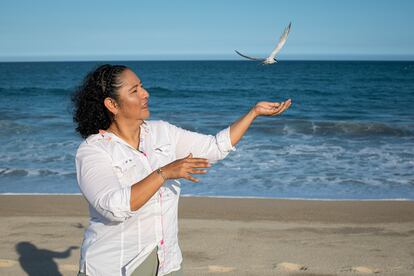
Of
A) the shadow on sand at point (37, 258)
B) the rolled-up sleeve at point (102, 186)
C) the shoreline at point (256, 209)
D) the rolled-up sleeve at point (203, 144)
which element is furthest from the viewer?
the shoreline at point (256, 209)

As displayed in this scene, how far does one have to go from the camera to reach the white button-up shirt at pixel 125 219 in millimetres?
2186

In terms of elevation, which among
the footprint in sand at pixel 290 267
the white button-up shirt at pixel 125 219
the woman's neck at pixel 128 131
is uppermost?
the woman's neck at pixel 128 131

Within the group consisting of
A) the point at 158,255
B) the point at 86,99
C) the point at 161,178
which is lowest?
the point at 158,255

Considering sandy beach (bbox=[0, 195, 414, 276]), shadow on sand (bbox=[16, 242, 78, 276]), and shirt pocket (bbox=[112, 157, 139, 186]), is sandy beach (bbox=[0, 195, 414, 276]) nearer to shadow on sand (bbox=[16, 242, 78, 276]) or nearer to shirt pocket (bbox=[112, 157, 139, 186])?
shadow on sand (bbox=[16, 242, 78, 276])

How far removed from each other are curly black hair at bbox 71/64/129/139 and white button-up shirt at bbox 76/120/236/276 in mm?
91

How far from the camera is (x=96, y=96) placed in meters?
2.44

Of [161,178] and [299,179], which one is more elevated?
[161,178]

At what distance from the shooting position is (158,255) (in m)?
2.33

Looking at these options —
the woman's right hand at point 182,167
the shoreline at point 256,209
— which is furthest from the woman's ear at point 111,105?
the shoreline at point 256,209

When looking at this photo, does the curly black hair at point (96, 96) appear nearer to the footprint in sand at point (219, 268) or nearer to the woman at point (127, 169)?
the woman at point (127, 169)

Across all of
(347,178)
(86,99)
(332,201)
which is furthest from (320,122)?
(86,99)

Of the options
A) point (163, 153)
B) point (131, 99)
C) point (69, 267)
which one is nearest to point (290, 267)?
point (69, 267)

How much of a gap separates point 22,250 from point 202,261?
70.9 inches

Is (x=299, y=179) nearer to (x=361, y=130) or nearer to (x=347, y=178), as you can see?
(x=347, y=178)
